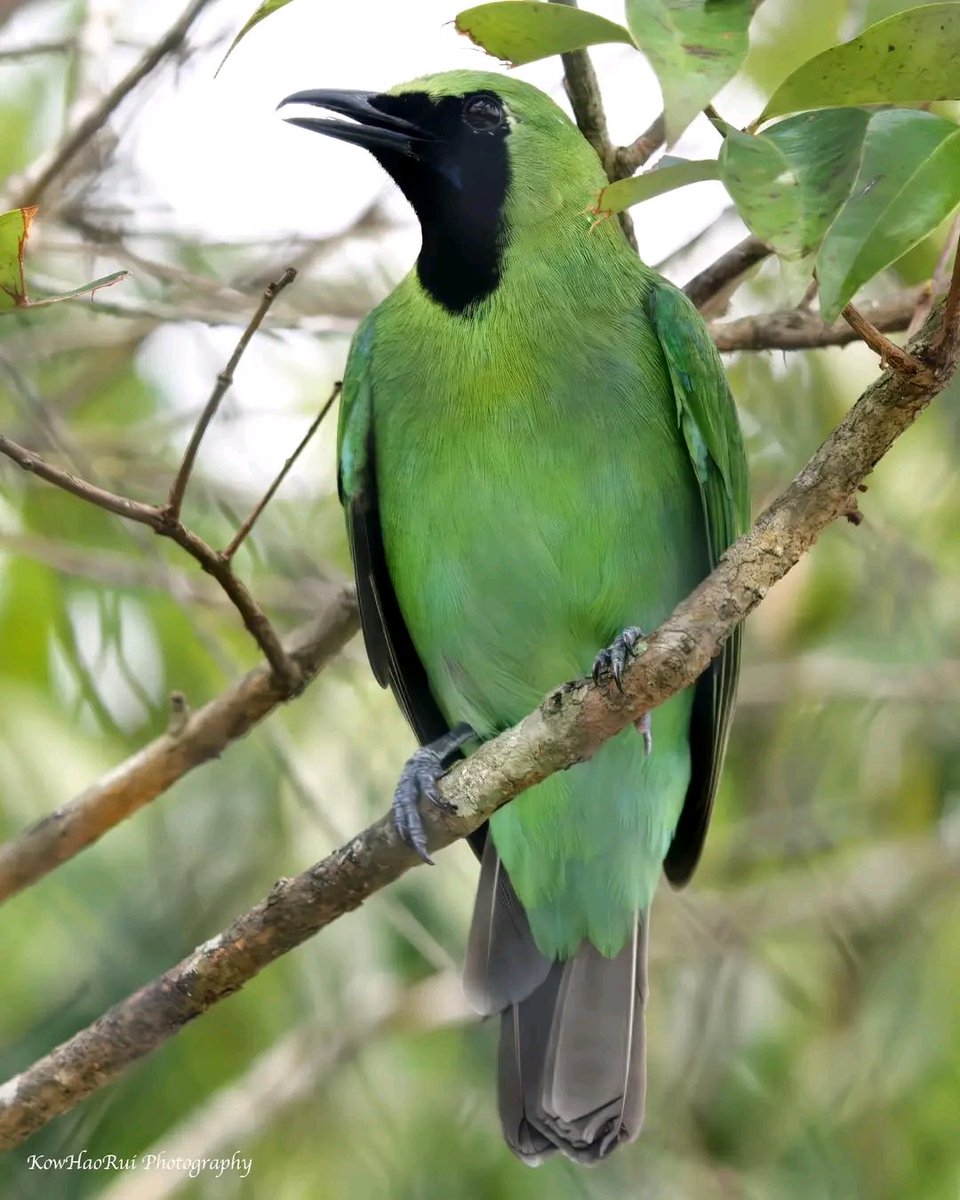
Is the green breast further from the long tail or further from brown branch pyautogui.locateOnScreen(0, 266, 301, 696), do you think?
brown branch pyautogui.locateOnScreen(0, 266, 301, 696)

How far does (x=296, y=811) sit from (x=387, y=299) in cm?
154

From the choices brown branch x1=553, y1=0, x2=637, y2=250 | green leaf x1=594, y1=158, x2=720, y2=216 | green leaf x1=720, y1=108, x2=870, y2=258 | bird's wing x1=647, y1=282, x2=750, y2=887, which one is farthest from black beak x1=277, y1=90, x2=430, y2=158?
green leaf x1=720, y1=108, x2=870, y2=258

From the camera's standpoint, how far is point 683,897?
4.21 meters

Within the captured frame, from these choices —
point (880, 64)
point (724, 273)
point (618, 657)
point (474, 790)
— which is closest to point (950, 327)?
point (880, 64)

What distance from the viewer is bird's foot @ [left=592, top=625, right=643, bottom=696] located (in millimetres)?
2574

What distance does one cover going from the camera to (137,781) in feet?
10.8

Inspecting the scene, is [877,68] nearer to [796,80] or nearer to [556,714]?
[796,80]

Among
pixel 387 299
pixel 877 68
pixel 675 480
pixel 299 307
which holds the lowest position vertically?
pixel 877 68

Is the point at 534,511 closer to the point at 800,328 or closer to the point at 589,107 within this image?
the point at 800,328

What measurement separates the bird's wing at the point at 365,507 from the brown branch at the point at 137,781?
328mm

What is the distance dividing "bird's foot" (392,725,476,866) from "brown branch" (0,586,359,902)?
12.8 inches

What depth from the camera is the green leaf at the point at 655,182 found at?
1.77 meters

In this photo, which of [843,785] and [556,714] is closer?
[556,714]

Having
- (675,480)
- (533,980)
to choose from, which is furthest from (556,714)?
(533,980)
